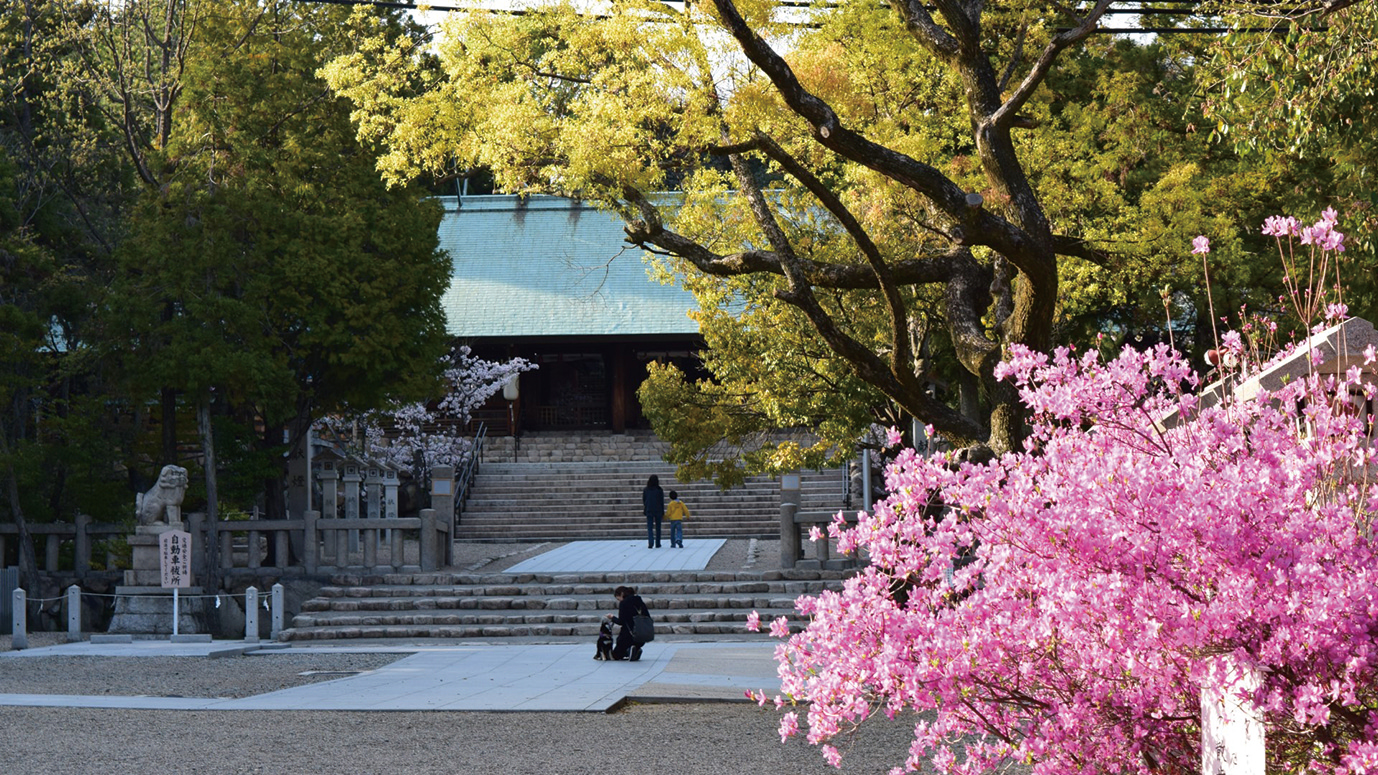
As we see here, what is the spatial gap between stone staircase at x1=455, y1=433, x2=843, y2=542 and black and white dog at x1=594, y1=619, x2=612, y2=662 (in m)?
12.5

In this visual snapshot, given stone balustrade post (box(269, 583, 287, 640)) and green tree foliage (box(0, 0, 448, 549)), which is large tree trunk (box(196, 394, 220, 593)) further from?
stone balustrade post (box(269, 583, 287, 640))

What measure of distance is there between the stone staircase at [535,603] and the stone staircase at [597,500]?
7.88m

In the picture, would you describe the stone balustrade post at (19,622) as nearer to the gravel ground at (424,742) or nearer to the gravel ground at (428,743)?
the gravel ground at (424,742)

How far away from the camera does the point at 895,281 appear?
8750 mm

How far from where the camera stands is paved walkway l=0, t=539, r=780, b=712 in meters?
10.5

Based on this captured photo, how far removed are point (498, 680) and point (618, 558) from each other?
9.68 m

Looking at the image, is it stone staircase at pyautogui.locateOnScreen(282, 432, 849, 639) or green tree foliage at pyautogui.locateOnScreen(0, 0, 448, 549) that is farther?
green tree foliage at pyautogui.locateOnScreen(0, 0, 448, 549)

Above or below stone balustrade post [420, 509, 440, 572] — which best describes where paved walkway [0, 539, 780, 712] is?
below

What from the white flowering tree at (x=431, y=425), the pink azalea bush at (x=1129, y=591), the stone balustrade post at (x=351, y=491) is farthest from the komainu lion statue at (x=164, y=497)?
the pink azalea bush at (x=1129, y=591)

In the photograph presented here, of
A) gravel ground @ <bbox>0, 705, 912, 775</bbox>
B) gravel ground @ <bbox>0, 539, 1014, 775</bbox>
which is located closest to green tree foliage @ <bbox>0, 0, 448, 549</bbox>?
gravel ground @ <bbox>0, 539, 1014, 775</bbox>

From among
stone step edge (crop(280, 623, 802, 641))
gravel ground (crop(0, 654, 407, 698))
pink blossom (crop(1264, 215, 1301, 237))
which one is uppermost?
pink blossom (crop(1264, 215, 1301, 237))

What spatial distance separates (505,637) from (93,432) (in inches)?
303

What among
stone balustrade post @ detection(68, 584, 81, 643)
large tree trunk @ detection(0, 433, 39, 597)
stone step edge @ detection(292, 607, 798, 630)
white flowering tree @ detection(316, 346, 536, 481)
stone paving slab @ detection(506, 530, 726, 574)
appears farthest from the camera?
white flowering tree @ detection(316, 346, 536, 481)

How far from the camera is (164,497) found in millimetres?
17922
